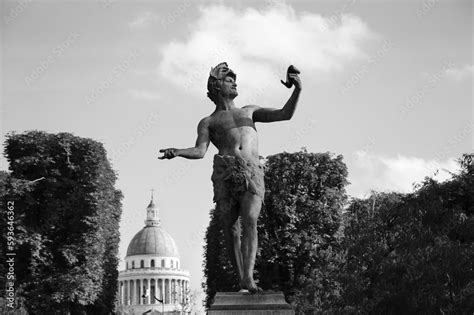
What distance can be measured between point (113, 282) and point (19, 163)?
15474 millimetres

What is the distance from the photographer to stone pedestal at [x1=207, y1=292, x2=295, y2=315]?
1275 cm

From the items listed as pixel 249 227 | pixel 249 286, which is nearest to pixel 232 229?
pixel 249 227

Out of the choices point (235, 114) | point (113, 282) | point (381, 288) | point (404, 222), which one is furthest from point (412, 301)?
point (113, 282)

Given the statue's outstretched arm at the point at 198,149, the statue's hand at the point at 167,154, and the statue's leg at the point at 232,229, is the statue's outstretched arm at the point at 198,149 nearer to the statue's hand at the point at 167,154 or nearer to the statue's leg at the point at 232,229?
the statue's hand at the point at 167,154

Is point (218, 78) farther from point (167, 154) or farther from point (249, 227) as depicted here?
point (249, 227)

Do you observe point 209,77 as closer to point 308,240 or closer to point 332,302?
point 332,302

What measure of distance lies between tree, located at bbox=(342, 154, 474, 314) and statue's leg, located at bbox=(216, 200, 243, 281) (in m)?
17.6

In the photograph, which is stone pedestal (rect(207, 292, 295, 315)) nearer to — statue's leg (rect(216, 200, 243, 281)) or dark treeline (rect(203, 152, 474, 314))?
statue's leg (rect(216, 200, 243, 281))

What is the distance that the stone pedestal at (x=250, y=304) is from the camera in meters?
12.8

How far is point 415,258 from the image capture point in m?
32.3

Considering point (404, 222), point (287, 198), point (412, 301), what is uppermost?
point (287, 198)

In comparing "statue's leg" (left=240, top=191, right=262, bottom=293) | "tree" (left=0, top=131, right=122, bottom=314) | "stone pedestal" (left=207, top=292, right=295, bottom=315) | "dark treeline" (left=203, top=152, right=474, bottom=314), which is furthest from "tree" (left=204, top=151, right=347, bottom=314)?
"stone pedestal" (left=207, top=292, right=295, bottom=315)

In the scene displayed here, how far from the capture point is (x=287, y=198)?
2062 inches

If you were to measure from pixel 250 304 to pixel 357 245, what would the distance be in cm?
2399
